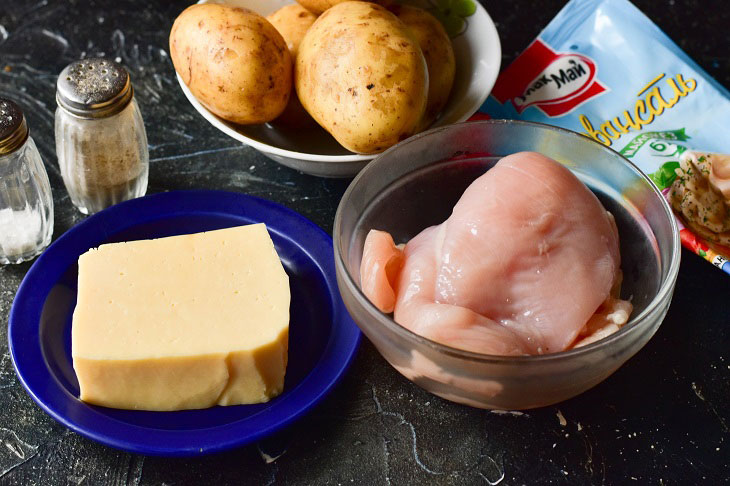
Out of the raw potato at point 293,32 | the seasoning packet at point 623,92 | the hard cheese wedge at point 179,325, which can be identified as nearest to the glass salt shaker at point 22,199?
the hard cheese wedge at point 179,325

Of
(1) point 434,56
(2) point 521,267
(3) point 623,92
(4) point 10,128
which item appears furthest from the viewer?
(3) point 623,92

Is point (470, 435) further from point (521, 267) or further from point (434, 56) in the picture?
point (434, 56)

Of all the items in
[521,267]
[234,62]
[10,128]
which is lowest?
[10,128]

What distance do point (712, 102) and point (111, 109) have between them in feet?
2.63

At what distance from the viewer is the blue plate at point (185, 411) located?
808 millimetres

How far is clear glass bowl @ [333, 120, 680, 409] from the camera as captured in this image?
722 mm

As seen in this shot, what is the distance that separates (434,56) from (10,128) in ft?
1.71

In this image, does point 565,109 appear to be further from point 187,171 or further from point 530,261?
point 187,171

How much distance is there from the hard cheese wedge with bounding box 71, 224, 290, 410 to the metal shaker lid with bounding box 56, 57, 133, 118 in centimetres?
18

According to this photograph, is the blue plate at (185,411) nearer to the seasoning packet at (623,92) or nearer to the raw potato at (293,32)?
the raw potato at (293,32)

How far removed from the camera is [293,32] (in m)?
1.07

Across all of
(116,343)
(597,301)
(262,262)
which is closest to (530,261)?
(597,301)

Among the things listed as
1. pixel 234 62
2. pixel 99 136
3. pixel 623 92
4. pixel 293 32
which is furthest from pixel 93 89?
pixel 623 92

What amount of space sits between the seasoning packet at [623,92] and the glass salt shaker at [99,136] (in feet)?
1.68
